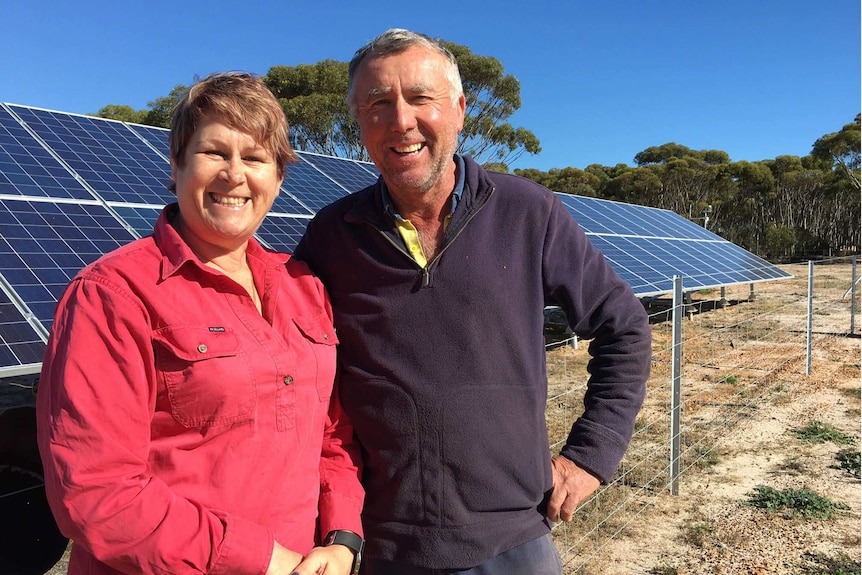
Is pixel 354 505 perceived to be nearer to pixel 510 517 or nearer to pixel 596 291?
pixel 510 517

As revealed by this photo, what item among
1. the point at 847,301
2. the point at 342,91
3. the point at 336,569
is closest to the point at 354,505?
the point at 336,569

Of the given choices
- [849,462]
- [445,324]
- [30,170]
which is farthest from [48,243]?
[849,462]

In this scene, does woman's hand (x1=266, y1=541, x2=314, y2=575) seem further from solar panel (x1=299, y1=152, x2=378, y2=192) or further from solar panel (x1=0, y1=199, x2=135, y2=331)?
solar panel (x1=299, y1=152, x2=378, y2=192)

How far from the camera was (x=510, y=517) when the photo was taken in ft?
6.52

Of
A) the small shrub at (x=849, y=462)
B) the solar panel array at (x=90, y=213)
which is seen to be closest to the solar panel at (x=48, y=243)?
the solar panel array at (x=90, y=213)

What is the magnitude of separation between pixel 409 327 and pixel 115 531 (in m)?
0.93

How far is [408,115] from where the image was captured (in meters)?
→ 2.01

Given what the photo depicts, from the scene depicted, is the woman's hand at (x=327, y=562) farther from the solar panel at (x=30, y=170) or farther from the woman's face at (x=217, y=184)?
the solar panel at (x=30, y=170)

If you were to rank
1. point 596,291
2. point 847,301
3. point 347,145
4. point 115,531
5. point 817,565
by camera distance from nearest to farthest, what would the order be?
point 115,531
point 596,291
point 817,565
point 847,301
point 347,145

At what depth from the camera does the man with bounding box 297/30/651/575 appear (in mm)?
1941

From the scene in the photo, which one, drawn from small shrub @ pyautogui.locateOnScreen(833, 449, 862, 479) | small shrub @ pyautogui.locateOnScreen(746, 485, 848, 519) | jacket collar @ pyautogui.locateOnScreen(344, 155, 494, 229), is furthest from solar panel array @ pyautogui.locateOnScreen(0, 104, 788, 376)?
small shrub @ pyautogui.locateOnScreen(746, 485, 848, 519)

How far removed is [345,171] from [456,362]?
9475 mm

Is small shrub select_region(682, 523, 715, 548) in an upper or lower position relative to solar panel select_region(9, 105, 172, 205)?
lower

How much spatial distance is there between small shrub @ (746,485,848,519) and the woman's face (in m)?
5.03
